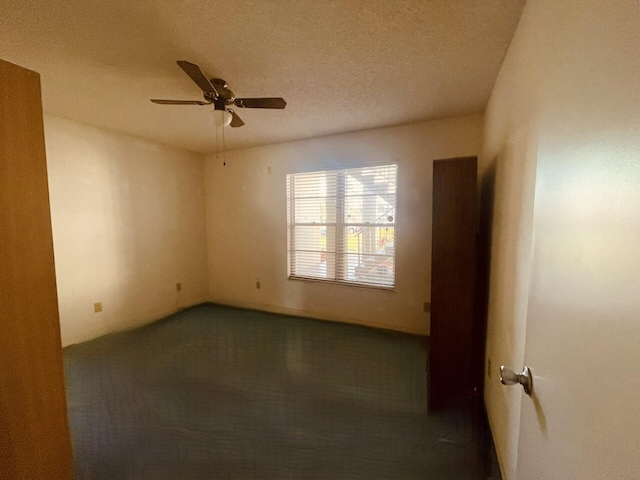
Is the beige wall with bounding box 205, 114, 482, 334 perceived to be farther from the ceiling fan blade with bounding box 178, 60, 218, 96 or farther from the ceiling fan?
the ceiling fan blade with bounding box 178, 60, 218, 96

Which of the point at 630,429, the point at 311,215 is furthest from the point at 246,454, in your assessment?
the point at 311,215

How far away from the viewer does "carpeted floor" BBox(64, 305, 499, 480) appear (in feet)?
4.80

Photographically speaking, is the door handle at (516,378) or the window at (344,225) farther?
the window at (344,225)

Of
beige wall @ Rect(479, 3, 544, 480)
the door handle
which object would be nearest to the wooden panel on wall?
the door handle

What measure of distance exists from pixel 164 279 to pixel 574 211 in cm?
422

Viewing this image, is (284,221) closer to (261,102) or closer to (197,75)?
(261,102)

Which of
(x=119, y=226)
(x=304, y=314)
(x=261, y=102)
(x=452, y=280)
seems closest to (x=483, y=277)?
(x=452, y=280)

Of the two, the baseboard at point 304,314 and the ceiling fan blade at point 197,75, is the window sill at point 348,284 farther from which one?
the ceiling fan blade at point 197,75

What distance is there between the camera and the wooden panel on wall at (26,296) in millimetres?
890

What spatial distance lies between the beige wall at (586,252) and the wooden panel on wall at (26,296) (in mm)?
1583

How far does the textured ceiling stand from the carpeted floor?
239cm

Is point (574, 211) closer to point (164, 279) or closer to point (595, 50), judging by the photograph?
point (595, 50)

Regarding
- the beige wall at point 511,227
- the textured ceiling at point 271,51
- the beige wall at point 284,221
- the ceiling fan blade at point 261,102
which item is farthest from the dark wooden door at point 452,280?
the ceiling fan blade at point 261,102

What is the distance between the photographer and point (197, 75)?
5.20 feet
